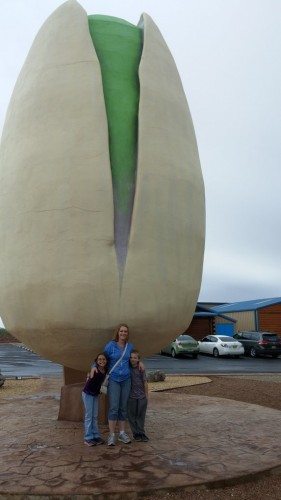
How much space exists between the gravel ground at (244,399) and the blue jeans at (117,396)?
66.7 inches

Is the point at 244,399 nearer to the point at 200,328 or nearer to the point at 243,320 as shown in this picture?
the point at 243,320

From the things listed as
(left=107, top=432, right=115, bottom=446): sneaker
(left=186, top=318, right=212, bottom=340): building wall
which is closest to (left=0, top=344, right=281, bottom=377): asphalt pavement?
(left=186, top=318, right=212, bottom=340): building wall

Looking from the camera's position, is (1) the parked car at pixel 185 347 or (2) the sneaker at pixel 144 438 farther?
(1) the parked car at pixel 185 347

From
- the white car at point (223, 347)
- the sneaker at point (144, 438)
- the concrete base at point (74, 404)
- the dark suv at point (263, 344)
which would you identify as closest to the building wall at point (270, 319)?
the dark suv at point (263, 344)

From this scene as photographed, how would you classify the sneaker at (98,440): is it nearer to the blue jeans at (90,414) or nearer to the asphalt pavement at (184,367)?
the blue jeans at (90,414)

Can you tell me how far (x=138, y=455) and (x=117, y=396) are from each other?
2.52 feet

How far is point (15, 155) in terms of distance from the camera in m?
6.71

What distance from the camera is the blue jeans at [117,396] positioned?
6.17 meters

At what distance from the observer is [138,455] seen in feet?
19.0

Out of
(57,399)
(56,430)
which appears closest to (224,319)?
(57,399)

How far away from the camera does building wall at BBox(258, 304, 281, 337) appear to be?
115 feet

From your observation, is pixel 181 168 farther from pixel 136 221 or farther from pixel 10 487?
pixel 10 487

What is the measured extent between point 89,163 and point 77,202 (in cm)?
55

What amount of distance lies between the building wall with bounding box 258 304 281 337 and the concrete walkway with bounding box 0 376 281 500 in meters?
27.0
